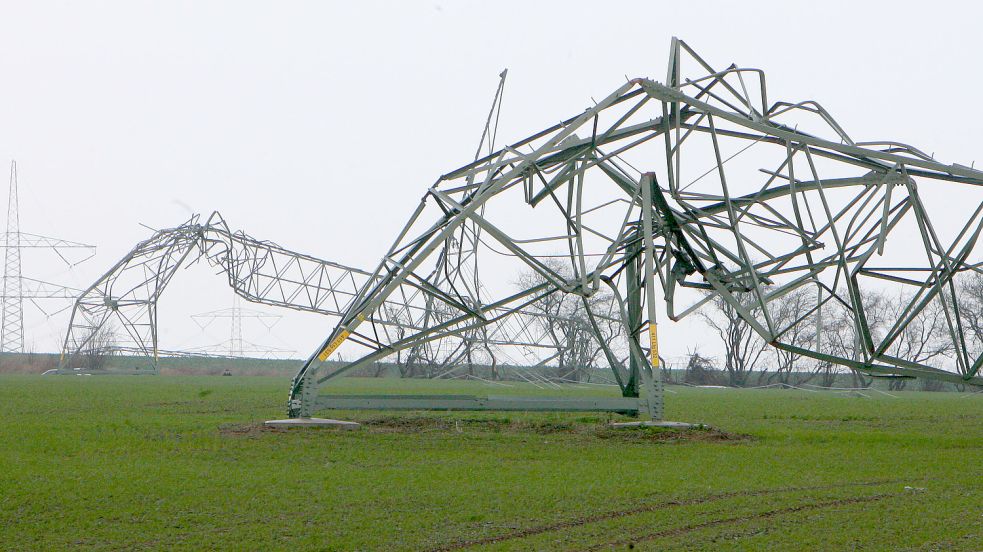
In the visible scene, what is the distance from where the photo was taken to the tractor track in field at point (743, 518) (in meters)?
6.71

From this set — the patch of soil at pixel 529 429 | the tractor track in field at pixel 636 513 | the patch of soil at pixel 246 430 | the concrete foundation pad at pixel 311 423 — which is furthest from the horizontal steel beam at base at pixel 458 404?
the tractor track in field at pixel 636 513

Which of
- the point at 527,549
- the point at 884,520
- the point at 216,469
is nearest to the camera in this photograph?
the point at 527,549

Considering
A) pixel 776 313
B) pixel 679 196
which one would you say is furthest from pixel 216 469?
pixel 776 313

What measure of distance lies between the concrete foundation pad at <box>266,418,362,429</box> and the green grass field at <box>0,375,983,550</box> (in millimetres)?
338

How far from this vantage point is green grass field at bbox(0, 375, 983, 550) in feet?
22.4

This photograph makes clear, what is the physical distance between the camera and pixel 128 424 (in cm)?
1502

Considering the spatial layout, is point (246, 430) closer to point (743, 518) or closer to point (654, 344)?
point (654, 344)

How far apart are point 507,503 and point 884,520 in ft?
9.18

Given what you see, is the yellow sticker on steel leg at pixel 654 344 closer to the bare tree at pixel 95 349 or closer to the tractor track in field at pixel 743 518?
the tractor track in field at pixel 743 518

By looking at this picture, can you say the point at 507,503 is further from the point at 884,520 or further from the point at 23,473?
the point at 23,473

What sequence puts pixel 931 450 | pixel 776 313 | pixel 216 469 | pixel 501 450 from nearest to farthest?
pixel 216 469
pixel 501 450
pixel 931 450
pixel 776 313

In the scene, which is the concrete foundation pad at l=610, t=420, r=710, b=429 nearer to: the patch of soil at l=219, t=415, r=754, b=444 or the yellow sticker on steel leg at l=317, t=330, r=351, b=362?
the patch of soil at l=219, t=415, r=754, b=444

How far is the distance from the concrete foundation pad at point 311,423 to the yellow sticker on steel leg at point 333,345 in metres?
0.88

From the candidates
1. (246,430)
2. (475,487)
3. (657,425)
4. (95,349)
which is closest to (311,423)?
(246,430)
